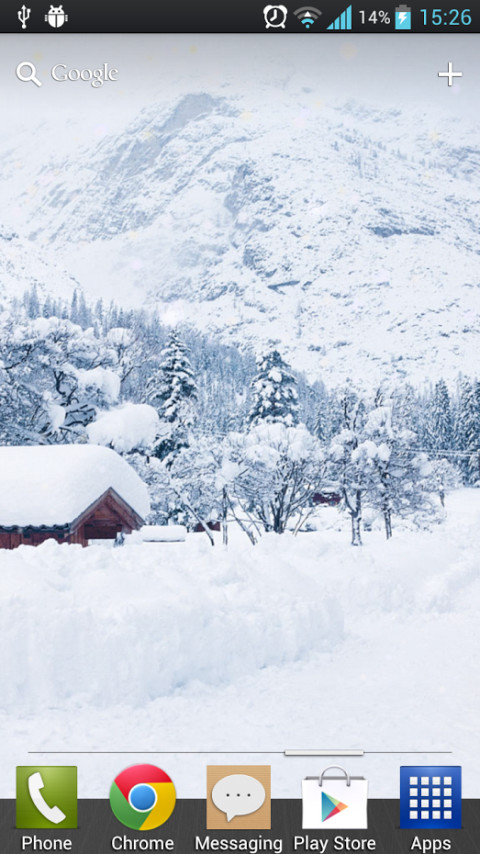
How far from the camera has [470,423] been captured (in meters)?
81.6

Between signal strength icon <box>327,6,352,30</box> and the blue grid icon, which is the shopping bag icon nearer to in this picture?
the blue grid icon

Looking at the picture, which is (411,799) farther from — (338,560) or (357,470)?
(357,470)

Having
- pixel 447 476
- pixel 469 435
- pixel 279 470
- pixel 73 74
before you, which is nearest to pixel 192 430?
pixel 279 470

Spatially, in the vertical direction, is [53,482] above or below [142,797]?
below

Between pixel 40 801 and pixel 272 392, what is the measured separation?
42.2 metres

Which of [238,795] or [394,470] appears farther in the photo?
[394,470]

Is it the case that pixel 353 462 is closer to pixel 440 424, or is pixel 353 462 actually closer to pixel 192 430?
pixel 192 430

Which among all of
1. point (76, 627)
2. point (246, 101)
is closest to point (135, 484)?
point (76, 627)

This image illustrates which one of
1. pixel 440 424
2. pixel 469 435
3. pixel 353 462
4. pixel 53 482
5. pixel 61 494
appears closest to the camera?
pixel 61 494

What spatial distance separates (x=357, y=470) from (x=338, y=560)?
24043mm

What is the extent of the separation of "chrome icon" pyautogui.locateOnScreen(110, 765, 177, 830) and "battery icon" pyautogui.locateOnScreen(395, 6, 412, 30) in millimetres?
3946

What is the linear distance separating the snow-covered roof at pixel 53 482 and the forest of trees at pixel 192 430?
12.2m

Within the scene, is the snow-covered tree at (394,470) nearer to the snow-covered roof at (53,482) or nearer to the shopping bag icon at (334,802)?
the snow-covered roof at (53,482)

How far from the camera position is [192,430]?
38375 mm
